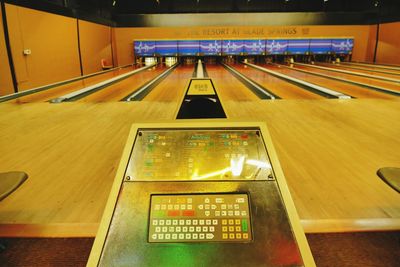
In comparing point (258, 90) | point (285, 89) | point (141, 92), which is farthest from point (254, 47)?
point (141, 92)

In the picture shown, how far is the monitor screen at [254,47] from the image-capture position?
9.11 meters

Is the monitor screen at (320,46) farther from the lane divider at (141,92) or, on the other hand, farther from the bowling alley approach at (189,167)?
the lane divider at (141,92)

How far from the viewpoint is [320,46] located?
30.1ft

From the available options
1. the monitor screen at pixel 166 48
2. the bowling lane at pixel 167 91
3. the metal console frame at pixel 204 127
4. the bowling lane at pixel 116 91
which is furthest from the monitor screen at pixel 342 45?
the metal console frame at pixel 204 127

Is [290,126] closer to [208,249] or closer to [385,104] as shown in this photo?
[385,104]

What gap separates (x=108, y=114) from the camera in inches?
125

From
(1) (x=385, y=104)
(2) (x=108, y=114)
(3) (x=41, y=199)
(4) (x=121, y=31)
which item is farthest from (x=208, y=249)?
(4) (x=121, y=31)

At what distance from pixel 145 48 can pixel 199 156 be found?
28.7ft

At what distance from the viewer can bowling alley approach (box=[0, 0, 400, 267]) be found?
2.36ft

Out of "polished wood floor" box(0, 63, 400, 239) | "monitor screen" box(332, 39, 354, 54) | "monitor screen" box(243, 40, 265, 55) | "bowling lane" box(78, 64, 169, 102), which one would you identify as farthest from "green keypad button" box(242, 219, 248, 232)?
"monitor screen" box(332, 39, 354, 54)

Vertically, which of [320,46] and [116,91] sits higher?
[320,46]

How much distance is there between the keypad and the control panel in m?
0.07

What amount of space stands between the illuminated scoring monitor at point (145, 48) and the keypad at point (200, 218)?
8.78 metres

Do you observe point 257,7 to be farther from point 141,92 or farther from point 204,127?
point 204,127
